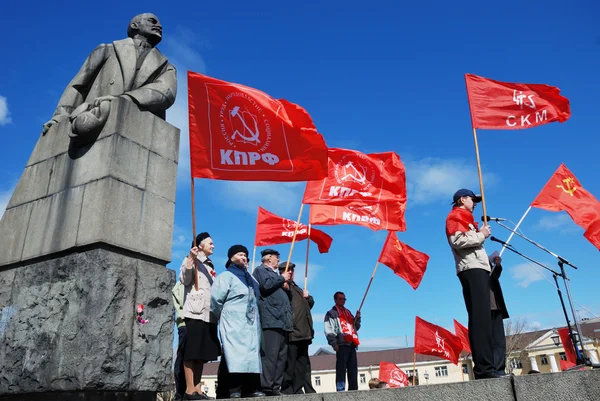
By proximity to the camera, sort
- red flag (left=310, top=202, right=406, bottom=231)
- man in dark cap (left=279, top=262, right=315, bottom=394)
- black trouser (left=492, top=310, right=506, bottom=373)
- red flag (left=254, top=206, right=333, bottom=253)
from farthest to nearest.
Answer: red flag (left=254, top=206, right=333, bottom=253) < red flag (left=310, top=202, right=406, bottom=231) < man in dark cap (left=279, top=262, right=315, bottom=394) < black trouser (left=492, top=310, right=506, bottom=373)

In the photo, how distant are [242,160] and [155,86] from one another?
121 centimetres

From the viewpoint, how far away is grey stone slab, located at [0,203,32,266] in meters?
4.36

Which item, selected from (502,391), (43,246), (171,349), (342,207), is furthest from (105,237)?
(342,207)

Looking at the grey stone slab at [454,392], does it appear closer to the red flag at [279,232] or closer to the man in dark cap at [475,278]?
the man in dark cap at [475,278]

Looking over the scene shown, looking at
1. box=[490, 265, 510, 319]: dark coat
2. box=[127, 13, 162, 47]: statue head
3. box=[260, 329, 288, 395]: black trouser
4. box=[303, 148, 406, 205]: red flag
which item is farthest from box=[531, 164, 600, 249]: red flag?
box=[127, 13, 162, 47]: statue head

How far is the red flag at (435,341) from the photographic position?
15289 mm

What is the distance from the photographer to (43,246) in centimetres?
413


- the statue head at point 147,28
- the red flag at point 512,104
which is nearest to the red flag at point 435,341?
the red flag at point 512,104

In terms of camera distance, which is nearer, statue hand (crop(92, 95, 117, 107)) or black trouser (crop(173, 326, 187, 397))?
statue hand (crop(92, 95, 117, 107))

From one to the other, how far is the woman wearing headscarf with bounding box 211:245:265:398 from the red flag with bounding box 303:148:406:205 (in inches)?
153

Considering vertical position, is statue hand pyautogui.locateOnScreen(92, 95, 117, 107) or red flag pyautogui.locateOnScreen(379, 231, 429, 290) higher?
red flag pyautogui.locateOnScreen(379, 231, 429, 290)

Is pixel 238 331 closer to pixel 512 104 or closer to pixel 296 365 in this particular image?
pixel 296 365

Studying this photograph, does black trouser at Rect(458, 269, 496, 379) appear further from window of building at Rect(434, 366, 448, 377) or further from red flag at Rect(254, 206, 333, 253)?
window of building at Rect(434, 366, 448, 377)

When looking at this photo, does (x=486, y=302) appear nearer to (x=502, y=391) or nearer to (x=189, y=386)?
(x=502, y=391)
